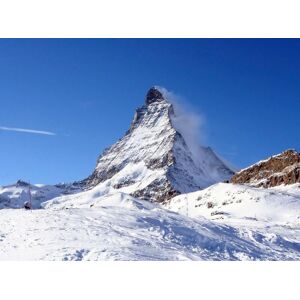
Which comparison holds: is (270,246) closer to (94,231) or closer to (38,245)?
(94,231)

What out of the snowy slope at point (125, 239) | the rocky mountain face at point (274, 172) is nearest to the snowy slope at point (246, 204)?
the rocky mountain face at point (274, 172)

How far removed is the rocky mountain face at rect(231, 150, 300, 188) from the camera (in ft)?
469

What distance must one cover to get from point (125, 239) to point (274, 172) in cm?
13633

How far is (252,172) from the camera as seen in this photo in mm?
165500

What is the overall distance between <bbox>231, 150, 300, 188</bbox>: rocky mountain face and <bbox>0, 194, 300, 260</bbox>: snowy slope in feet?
371

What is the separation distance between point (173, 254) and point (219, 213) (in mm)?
93373

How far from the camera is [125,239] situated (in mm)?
23812

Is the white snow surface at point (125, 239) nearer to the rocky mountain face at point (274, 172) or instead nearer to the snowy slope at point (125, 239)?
the snowy slope at point (125, 239)

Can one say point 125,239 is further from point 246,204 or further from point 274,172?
point 274,172

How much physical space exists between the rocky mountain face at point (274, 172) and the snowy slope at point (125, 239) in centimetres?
11301

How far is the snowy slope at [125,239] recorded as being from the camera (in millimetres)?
20547

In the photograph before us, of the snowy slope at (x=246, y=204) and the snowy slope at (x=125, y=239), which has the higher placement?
the snowy slope at (x=246, y=204)

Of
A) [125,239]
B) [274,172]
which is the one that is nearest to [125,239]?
[125,239]
